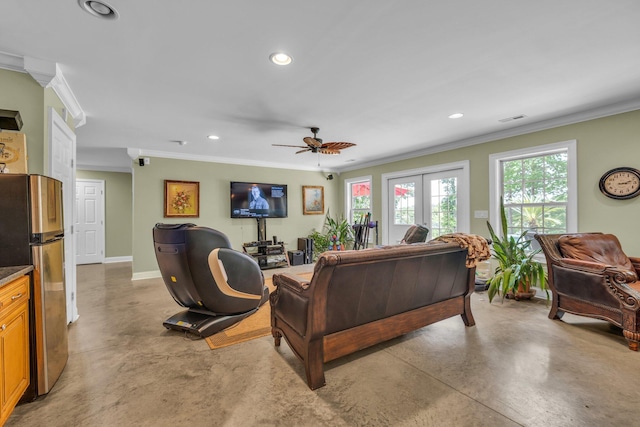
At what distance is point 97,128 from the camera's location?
13.1 feet

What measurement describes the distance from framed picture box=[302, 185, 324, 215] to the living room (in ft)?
8.88

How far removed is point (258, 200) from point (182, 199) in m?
1.51

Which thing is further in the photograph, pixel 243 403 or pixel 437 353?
pixel 437 353

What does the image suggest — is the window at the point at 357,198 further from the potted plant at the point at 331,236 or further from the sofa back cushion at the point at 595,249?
the sofa back cushion at the point at 595,249

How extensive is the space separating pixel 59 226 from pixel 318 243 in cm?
531

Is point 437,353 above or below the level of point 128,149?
below

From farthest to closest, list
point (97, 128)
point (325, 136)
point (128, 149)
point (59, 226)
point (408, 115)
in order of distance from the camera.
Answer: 1. point (128, 149)
2. point (325, 136)
3. point (97, 128)
4. point (408, 115)
5. point (59, 226)

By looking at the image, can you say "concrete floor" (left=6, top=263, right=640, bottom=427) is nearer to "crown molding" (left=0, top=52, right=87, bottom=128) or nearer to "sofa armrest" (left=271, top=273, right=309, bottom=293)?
"sofa armrest" (left=271, top=273, right=309, bottom=293)

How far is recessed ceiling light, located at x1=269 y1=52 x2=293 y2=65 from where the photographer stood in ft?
7.16

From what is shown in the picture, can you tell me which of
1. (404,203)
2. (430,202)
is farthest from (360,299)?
(404,203)

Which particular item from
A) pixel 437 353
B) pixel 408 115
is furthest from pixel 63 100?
pixel 437 353

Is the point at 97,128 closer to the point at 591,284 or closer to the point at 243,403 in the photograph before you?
the point at 243,403

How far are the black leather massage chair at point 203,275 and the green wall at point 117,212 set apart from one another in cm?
554

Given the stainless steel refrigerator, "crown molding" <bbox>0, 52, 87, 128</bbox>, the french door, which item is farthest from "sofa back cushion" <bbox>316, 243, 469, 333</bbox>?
"crown molding" <bbox>0, 52, 87, 128</bbox>
